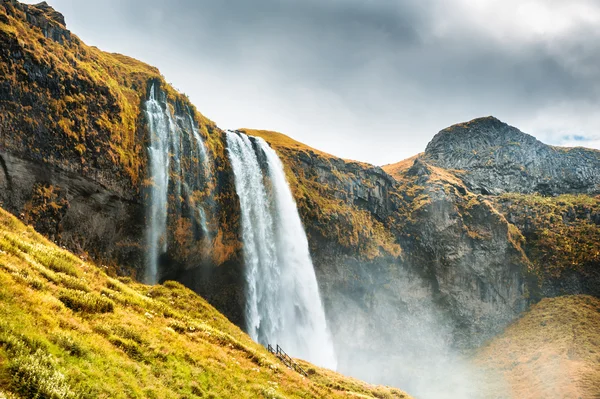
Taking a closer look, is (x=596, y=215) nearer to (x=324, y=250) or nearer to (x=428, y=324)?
(x=428, y=324)

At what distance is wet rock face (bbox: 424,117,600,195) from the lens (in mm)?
112688

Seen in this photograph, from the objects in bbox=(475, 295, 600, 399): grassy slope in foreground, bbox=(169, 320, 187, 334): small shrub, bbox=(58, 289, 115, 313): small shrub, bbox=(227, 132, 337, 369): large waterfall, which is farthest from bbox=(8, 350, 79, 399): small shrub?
bbox=(475, 295, 600, 399): grassy slope in foreground

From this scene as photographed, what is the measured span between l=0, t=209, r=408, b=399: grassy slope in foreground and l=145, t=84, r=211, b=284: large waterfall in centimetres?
2265

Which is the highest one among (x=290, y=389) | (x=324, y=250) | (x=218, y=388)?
(x=324, y=250)

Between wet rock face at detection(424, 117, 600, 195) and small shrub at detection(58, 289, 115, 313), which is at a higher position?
wet rock face at detection(424, 117, 600, 195)

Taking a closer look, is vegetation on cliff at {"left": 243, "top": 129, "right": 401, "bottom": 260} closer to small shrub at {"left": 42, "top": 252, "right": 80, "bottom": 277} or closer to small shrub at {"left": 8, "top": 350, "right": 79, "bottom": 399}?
small shrub at {"left": 42, "top": 252, "right": 80, "bottom": 277}

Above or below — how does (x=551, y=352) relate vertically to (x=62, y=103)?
below

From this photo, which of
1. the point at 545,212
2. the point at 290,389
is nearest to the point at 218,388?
the point at 290,389

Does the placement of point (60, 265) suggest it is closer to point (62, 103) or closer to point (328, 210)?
point (62, 103)

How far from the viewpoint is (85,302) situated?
41.1 feet

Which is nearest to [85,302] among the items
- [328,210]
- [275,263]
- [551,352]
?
[275,263]

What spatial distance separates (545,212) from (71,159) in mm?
103468

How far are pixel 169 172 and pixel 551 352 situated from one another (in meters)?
71.0

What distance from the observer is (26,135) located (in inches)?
1145
